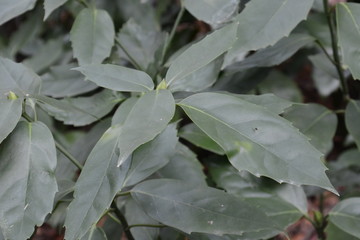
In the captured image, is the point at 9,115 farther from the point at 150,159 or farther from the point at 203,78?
the point at 203,78

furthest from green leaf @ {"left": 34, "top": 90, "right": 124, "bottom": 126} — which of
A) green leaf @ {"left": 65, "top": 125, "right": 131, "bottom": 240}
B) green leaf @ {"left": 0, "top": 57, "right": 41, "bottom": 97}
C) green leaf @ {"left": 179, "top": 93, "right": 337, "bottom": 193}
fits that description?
green leaf @ {"left": 179, "top": 93, "right": 337, "bottom": 193}

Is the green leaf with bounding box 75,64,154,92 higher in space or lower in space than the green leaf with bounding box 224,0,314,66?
lower

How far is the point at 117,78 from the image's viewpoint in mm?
861

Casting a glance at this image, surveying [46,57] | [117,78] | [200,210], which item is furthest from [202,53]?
[46,57]

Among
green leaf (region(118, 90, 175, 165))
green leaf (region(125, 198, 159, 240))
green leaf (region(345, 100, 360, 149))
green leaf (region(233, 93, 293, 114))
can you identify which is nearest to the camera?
green leaf (region(118, 90, 175, 165))

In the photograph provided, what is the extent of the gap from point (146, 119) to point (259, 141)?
0.58 feet

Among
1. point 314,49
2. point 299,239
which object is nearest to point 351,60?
point 314,49

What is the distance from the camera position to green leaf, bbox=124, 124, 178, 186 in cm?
93

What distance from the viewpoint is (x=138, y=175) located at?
945mm

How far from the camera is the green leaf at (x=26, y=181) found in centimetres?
78

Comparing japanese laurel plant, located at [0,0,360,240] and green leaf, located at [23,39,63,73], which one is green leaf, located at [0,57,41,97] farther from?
green leaf, located at [23,39,63,73]

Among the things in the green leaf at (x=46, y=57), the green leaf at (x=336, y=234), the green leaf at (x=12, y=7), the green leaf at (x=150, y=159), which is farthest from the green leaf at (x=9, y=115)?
the green leaf at (x=46, y=57)

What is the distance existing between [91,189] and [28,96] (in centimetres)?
19

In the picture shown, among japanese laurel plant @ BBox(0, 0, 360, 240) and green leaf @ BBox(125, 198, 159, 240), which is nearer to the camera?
japanese laurel plant @ BBox(0, 0, 360, 240)
